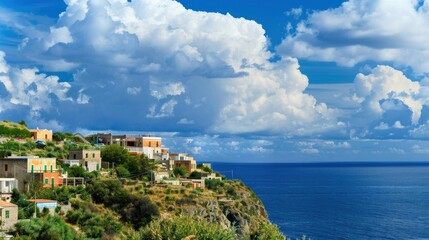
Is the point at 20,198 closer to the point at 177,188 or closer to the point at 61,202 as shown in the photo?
the point at 61,202

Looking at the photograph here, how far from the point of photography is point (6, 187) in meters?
64.2

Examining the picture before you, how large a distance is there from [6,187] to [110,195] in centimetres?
1184

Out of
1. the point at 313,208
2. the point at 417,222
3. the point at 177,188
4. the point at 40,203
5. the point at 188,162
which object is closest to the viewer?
the point at 40,203

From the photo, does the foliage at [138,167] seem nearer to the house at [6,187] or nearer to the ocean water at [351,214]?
the house at [6,187]

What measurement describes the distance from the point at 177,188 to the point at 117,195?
1311 cm

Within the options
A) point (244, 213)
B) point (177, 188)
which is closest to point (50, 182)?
point (177, 188)

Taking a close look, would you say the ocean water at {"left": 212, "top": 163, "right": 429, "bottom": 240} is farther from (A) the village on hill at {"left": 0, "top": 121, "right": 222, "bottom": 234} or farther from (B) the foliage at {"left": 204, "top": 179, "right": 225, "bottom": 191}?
(A) the village on hill at {"left": 0, "top": 121, "right": 222, "bottom": 234}

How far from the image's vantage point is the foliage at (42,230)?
50.1 m

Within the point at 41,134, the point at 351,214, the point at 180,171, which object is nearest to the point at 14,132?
the point at 41,134

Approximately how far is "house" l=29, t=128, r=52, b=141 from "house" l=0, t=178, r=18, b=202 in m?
32.0

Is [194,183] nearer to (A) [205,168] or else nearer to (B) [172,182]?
(B) [172,182]

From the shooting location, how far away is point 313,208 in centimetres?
14975

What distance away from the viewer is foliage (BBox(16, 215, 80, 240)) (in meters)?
50.1

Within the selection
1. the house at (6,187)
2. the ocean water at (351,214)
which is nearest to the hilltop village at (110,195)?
the house at (6,187)
